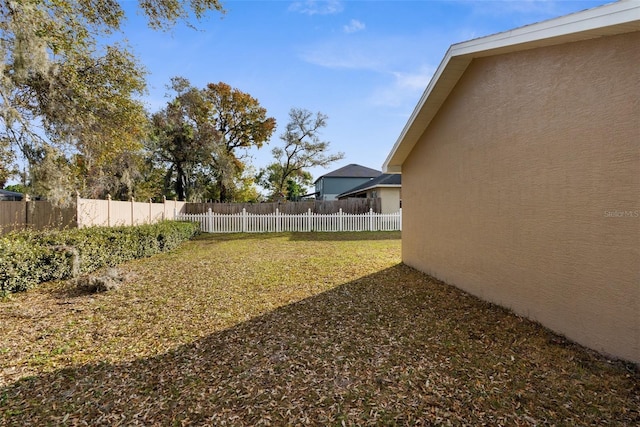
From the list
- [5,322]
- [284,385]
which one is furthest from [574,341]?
[5,322]

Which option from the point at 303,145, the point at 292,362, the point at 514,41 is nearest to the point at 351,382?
the point at 292,362

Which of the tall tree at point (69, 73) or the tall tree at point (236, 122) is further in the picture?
the tall tree at point (236, 122)

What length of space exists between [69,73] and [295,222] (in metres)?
11.9

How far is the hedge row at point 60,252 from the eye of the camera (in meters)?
5.32

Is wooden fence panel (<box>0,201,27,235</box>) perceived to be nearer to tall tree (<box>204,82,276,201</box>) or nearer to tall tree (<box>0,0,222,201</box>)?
tall tree (<box>0,0,222,201</box>)

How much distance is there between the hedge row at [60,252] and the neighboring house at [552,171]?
778cm

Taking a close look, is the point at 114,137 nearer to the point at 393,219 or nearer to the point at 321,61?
the point at 321,61

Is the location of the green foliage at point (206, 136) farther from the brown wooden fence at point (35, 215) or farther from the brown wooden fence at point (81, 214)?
the brown wooden fence at point (35, 215)

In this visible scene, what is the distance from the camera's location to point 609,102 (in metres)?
3.03

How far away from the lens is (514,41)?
3.89 m

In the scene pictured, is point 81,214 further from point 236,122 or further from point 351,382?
point 236,122

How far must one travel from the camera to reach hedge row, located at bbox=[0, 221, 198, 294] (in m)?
5.32

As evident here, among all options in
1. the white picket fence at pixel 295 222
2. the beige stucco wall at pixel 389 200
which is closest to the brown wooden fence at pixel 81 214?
the white picket fence at pixel 295 222

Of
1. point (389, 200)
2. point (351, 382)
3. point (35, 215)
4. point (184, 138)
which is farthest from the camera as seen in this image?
point (184, 138)
